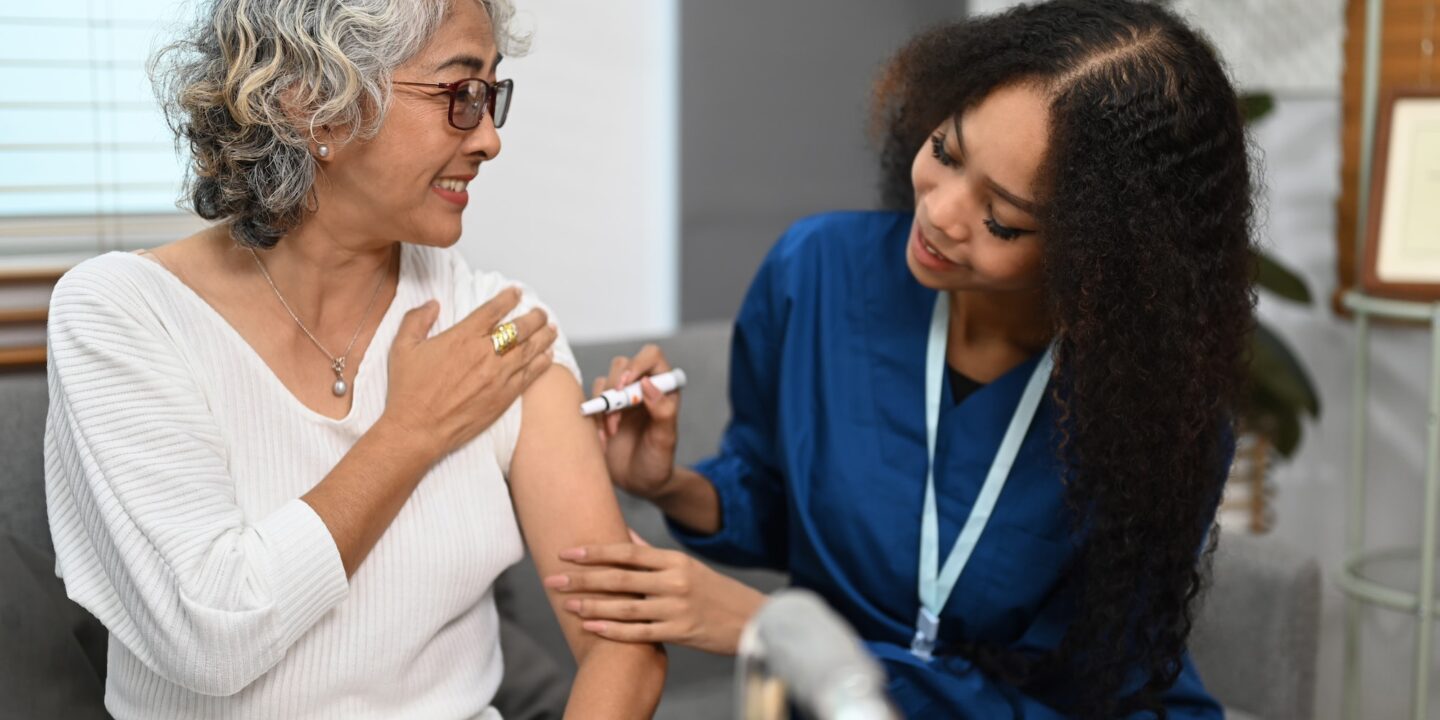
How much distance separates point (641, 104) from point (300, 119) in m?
1.93

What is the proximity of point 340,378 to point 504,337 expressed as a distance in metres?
0.20

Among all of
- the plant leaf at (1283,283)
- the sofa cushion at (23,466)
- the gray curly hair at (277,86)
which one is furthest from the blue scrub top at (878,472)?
the plant leaf at (1283,283)

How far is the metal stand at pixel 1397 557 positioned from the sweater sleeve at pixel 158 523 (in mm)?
2019

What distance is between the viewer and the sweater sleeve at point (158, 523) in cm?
128

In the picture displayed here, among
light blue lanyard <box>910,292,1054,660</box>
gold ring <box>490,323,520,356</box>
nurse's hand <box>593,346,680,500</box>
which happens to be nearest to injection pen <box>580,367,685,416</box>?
nurse's hand <box>593,346,680,500</box>

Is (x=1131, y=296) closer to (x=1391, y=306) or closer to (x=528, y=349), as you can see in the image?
(x=528, y=349)

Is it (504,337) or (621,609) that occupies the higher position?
(504,337)

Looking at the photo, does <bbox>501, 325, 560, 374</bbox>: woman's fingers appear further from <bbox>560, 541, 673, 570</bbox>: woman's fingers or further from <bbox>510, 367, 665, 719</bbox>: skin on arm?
<bbox>560, 541, 673, 570</bbox>: woman's fingers

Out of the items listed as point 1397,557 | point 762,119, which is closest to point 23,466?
point 762,119

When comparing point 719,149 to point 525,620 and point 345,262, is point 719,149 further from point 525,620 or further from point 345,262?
point 345,262

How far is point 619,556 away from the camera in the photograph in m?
1.53

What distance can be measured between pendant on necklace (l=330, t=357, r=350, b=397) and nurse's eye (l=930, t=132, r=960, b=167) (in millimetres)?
755

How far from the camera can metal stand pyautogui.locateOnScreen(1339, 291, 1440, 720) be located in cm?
242

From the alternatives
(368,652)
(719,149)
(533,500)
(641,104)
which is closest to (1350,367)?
(719,149)
